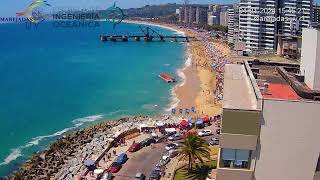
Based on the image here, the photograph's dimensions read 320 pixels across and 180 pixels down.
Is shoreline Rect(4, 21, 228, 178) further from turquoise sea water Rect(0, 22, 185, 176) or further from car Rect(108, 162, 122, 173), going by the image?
car Rect(108, 162, 122, 173)

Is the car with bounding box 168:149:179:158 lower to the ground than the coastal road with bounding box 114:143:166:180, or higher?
higher

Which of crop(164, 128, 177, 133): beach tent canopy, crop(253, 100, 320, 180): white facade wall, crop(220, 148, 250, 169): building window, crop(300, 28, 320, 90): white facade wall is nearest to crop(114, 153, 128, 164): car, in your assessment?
crop(164, 128, 177, 133): beach tent canopy

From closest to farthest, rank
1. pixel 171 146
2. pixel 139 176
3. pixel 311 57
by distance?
pixel 311 57 < pixel 139 176 < pixel 171 146

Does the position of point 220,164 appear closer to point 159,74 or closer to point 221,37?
point 159,74

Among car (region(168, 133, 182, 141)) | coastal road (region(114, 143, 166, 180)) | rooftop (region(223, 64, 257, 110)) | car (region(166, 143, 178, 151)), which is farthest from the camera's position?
car (region(168, 133, 182, 141))

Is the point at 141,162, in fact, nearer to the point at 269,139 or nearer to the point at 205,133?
the point at 205,133

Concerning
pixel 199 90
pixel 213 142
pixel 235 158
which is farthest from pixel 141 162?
pixel 199 90

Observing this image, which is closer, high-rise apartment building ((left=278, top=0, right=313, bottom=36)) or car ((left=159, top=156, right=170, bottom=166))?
car ((left=159, top=156, right=170, bottom=166))
